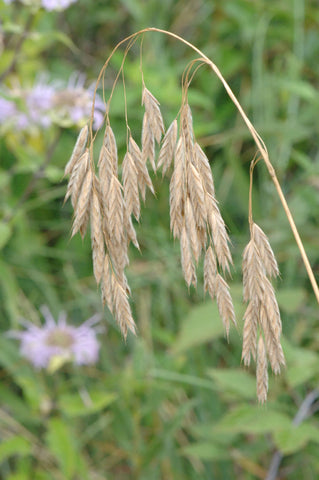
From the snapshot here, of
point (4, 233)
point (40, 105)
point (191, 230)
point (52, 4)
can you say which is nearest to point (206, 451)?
point (4, 233)

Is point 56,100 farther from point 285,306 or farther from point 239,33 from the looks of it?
point 239,33

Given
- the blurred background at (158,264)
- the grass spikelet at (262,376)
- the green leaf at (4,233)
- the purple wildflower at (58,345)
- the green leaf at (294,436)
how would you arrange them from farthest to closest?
the purple wildflower at (58,345)
the blurred background at (158,264)
the green leaf at (4,233)
the green leaf at (294,436)
the grass spikelet at (262,376)

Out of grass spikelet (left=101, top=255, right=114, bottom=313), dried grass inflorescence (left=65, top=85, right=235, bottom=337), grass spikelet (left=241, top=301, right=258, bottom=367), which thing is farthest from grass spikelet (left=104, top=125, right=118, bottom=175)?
grass spikelet (left=241, top=301, right=258, bottom=367)

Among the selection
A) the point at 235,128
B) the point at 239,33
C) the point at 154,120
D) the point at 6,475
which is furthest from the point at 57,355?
the point at 239,33

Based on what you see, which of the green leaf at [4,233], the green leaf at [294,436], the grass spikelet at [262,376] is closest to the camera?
the grass spikelet at [262,376]

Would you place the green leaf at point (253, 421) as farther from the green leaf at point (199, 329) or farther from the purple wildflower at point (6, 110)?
the purple wildflower at point (6, 110)

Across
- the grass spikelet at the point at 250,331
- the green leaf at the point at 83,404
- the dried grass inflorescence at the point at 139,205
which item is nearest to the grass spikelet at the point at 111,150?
the dried grass inflorescence at the point at 139,205

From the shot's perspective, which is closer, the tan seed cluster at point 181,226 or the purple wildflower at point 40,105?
the tan seed cluster at point 181,226
